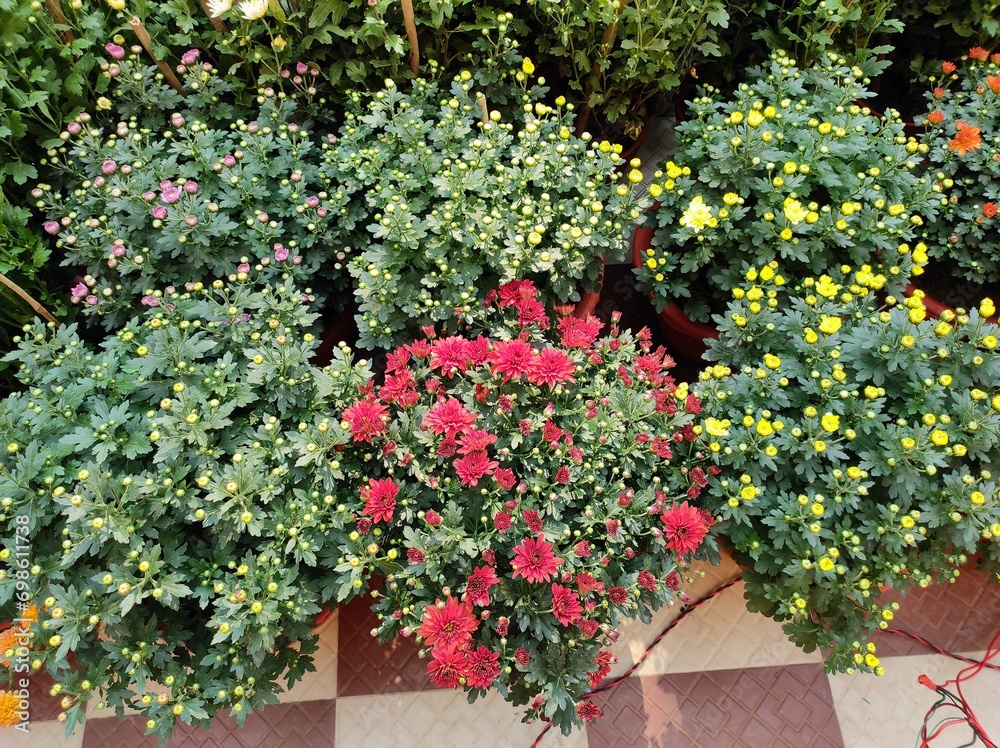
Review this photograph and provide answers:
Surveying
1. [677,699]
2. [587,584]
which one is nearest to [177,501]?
[587,584]

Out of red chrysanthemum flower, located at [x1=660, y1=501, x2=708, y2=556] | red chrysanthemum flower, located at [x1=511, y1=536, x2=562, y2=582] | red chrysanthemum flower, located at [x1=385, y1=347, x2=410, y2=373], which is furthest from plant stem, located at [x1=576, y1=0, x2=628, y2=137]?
red chrysanthemum flower, located at [x1=511, y1=536, x2=562, y2=582]

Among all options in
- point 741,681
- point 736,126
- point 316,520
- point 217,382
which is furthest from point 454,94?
point 741,681

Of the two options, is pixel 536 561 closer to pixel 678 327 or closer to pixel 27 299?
pixel 678 327

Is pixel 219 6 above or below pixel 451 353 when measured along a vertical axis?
above

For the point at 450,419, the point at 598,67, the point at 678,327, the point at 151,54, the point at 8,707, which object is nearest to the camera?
the point at 450,419

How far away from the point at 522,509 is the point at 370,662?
0.95 metres

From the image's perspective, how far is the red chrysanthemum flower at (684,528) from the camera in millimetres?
1438

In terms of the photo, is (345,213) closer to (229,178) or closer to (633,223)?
(229,178)

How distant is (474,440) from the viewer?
1.42m

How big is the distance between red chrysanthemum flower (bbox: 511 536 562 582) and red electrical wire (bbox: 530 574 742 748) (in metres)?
0.83

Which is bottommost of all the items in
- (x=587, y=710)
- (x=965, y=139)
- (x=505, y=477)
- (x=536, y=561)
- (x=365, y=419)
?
(x=587, y=710)

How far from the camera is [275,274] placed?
192 centimetres

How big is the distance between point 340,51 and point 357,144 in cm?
51

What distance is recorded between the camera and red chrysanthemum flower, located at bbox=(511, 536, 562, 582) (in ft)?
4.42
